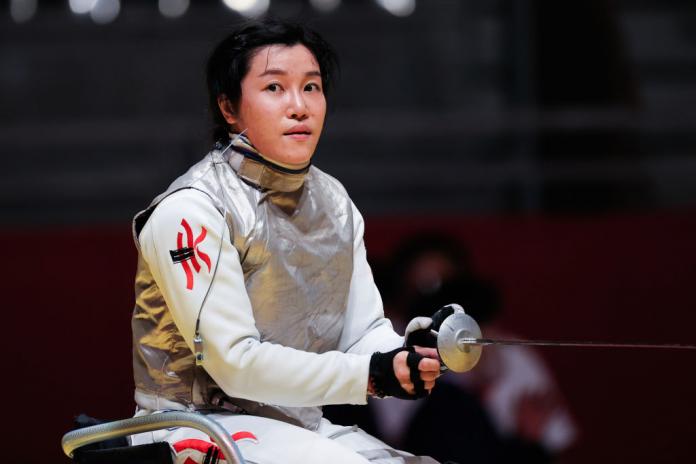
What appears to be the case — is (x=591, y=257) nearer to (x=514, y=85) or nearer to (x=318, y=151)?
(x=514, y=85)

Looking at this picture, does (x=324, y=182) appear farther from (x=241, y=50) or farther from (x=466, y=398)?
(x=466, y=398)

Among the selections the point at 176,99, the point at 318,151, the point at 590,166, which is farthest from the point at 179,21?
Answer: the point at 590,166

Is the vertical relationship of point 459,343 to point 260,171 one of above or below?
below

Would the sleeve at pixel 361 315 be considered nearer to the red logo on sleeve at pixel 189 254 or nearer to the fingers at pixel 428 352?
the fingers at pixel 428 352

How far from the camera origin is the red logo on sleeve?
2092 mm

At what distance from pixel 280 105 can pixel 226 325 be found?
419 mm

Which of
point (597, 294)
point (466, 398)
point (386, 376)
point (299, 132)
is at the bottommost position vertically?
point (466, 398)

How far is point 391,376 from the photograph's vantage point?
6.66 ft

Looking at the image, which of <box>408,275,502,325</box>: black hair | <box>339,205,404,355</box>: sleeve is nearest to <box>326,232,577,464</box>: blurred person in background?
<box>408,275,502,325</box>: black hair

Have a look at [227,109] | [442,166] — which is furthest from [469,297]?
[227,109]

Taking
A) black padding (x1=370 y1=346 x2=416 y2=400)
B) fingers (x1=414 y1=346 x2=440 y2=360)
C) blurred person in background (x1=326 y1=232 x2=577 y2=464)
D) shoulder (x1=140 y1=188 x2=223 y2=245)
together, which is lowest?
blurred person in background (x1=326 y1=232 x2=577 y2=464)

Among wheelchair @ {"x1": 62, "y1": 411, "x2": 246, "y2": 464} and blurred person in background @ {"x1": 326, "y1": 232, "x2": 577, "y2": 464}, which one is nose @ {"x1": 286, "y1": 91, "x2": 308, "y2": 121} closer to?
wheelchair @ {"x1": 62, "y1": 411, "x2": 246, "y2": 464}

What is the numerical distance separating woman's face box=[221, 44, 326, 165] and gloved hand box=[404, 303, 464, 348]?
0.37 m

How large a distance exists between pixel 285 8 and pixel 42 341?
1631mm
